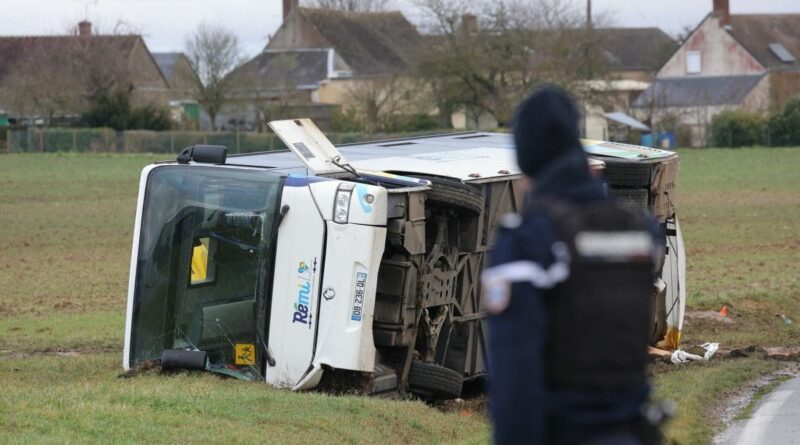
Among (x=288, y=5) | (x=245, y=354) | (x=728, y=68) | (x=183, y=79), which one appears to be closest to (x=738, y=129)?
(x=728, y=68)

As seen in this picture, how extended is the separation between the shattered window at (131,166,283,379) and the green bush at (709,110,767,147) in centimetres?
5910

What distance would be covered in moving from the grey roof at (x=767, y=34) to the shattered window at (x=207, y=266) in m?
81.3

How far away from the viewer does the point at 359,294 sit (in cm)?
933

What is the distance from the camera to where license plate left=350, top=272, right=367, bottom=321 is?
9.32 m

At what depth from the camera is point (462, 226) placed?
34.0 ft

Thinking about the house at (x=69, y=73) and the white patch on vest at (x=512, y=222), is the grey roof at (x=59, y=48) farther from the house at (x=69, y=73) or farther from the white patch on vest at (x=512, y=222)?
the white patch on vest at (x=512, y=222)

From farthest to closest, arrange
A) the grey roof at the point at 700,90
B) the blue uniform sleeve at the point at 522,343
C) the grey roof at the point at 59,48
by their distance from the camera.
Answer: the grey roof at the point at 700,90 → the grey roof at the point at 59,48 → the blue uniform sleeve at the point at 522,343

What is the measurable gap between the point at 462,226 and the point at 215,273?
6.59 feet

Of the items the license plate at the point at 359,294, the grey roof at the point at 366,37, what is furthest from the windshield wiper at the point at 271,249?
the grey roof at the point at 366,37

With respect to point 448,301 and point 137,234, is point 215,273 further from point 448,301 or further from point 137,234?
point 448,301

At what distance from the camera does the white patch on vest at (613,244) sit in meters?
3.71

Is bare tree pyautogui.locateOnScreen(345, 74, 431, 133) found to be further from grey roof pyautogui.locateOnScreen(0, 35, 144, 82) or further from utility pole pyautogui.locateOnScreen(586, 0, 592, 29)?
grey roof pyautogui.locateOnScreen(0, 35, 144, 82)

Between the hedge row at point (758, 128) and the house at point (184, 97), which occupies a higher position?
the house at point (184, 97)

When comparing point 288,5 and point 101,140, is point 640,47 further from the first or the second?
point 101,140
